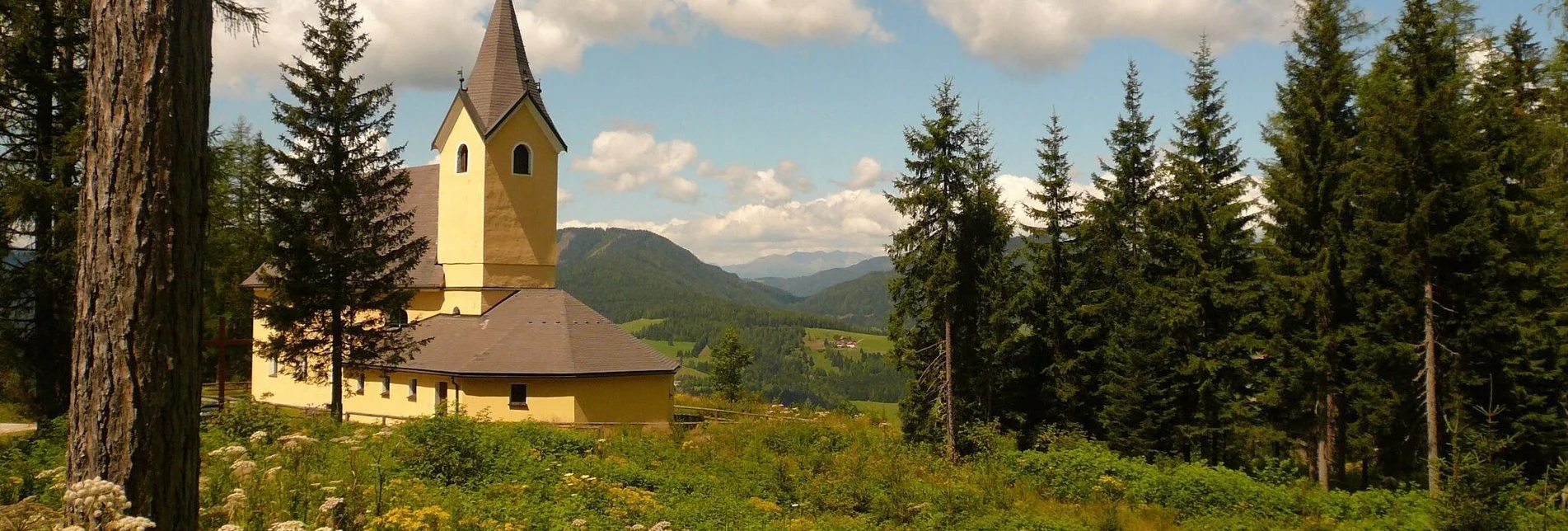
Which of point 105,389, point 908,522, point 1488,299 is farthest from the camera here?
point 1488,299

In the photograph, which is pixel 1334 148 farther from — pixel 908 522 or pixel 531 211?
pixel 531 211

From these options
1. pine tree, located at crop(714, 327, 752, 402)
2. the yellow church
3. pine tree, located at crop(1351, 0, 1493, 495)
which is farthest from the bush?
Answer: pine tree, located at crop(714, 327, 752, 402)

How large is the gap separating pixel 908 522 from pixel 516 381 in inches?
513

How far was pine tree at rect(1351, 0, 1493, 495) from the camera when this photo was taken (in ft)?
54.5

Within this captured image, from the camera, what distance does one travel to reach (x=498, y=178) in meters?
25.8

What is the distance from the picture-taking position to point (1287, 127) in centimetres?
1938

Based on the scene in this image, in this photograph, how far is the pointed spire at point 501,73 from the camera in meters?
26.0

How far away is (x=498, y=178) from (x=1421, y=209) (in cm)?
2362

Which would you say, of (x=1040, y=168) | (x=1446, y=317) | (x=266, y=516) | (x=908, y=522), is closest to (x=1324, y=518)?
(x=1446, y=317)

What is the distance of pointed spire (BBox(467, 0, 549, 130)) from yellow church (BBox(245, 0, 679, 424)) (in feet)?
0.12

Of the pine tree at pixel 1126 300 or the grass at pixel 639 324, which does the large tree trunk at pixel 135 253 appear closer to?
the pine tree at pixel 1126 300

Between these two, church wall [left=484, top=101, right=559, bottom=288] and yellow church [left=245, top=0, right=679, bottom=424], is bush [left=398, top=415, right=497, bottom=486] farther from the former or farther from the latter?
church wall [left=484, top=101, right=559, bottom=288]

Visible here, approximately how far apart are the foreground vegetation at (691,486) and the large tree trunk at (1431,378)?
1566mm

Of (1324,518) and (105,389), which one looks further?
(1324,518)
